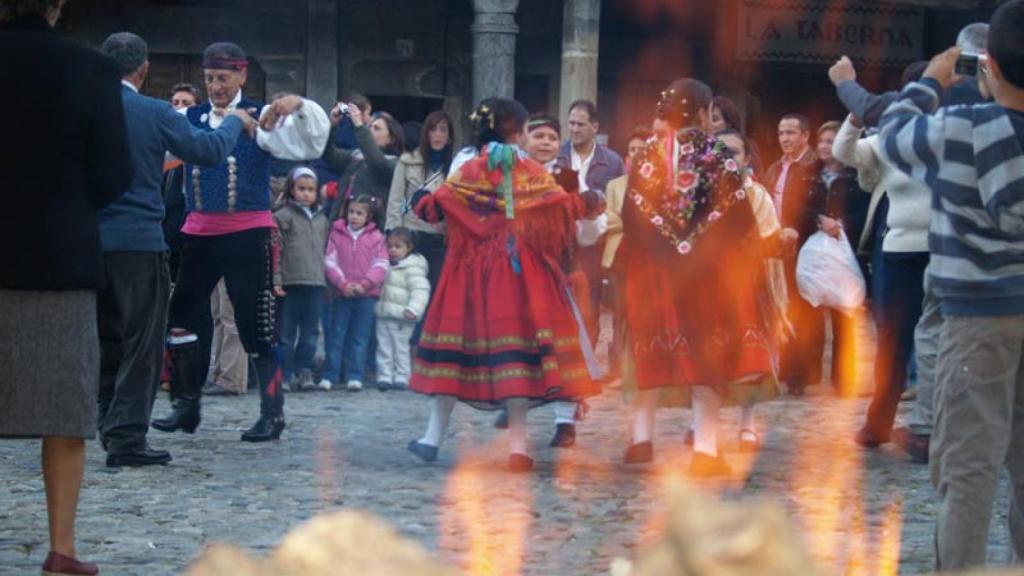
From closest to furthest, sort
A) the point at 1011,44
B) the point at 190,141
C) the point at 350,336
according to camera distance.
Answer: the point at 1011,44 → the point at 190,141 → the point at 350,336

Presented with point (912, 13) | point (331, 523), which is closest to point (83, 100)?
point (331, 523)

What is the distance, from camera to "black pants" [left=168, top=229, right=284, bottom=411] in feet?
26.8

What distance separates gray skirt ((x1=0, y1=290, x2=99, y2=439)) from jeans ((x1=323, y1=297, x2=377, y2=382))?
20.7ft

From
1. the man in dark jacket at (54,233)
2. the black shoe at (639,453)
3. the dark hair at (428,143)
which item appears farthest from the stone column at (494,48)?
the man in dark jacket at (54,233)

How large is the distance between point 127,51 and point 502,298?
6.16 feet

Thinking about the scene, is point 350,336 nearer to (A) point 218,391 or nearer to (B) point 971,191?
(A) point 218,391

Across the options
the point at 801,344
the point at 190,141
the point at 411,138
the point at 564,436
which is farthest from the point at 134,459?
the point at 411,138

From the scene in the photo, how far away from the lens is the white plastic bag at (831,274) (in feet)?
35.7

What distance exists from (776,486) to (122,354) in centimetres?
279

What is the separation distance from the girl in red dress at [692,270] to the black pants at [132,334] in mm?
2036

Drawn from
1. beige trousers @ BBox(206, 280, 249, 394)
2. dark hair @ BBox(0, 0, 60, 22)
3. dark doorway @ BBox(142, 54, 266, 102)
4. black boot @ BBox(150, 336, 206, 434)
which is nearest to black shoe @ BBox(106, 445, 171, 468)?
black boot @ BBox(150, 336, 206, 434)

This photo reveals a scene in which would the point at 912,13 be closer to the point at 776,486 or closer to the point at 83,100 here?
the point at 776,486

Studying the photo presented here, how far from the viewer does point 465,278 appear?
7918 mm

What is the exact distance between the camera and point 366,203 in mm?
11867
